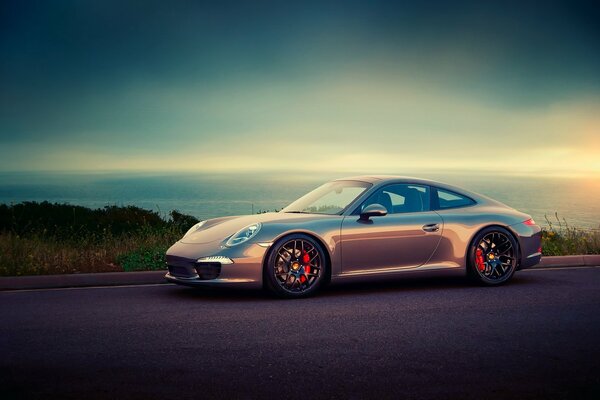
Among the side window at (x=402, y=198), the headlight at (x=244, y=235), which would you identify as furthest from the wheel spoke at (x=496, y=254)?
the headlight at (x=244, y=235)

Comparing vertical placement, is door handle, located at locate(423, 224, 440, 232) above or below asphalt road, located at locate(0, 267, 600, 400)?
above

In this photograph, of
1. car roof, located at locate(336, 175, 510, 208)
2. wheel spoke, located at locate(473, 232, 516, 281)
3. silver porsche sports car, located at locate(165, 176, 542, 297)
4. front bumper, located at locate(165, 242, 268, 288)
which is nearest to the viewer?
front bumper, located at locate(165, 242, 268, 288)

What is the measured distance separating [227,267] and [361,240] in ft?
5.47

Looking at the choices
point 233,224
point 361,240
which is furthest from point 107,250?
point 361,240

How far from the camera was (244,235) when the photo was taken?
9.48 meters

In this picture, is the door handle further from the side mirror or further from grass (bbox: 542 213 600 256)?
grass (bbox: 542 213 600 256)

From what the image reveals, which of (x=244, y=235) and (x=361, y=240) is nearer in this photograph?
(x=244, y=235)

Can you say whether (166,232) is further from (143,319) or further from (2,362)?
(2,362)

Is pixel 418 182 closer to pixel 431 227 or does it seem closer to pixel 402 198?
pixel 402 198

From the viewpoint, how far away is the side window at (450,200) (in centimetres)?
1064

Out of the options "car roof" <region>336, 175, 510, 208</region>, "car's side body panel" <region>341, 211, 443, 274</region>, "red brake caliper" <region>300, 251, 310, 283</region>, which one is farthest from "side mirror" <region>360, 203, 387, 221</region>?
"red brake caliper" <region>300, 251, 310, 283</region>

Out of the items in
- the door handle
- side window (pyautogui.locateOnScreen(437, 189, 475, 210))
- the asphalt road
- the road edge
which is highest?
side window (pyautogui.locateOnScreen(437, 189, 475, 210))

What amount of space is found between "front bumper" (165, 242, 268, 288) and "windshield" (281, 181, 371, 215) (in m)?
1.28

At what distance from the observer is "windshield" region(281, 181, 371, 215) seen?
33.5 feet
